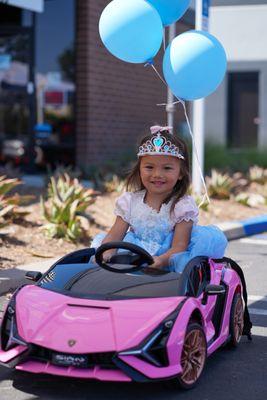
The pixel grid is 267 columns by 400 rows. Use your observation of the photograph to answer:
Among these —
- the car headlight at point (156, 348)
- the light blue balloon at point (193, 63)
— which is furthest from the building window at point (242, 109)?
the car headlight at point (156, 348)

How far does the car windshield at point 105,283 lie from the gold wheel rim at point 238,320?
0.77m

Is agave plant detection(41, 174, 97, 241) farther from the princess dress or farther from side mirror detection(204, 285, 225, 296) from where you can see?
side mirror detection(204, 285, 225, 296)

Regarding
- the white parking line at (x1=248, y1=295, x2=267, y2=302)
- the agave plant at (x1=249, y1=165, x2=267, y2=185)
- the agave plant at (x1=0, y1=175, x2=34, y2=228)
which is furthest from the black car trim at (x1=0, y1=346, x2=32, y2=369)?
the agave plant at (x1=249, y1=165, x2=267, y2=185)

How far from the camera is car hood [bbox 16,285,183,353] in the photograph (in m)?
3.79

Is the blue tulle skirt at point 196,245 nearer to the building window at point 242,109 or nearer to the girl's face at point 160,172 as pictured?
the girl's face at point 160,172

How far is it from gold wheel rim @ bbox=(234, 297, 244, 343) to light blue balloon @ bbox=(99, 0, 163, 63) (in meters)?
2.10

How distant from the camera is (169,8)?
6145mm

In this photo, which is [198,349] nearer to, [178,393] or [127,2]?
[178,393]

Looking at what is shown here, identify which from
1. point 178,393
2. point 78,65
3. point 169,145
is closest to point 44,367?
point 178,393

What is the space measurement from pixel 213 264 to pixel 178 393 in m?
0.96

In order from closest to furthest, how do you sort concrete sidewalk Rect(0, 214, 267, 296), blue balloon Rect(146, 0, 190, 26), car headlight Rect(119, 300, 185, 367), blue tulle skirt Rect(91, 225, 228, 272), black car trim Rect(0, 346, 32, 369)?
car headlight Rect(119, 300, 185, 367) < black car trim Rect(0, 346, 32, 369) < blue tulle skirt Rect(91, 225, 228, 272) < blue balloon Rect(146, 0, 190, 26) < concrete sidewalk Rect(0, 214, 267, 296)

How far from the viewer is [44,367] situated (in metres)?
3.85

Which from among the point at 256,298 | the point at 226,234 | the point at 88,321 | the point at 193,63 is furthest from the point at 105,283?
the point at 226,234

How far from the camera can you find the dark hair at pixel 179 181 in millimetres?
4934
